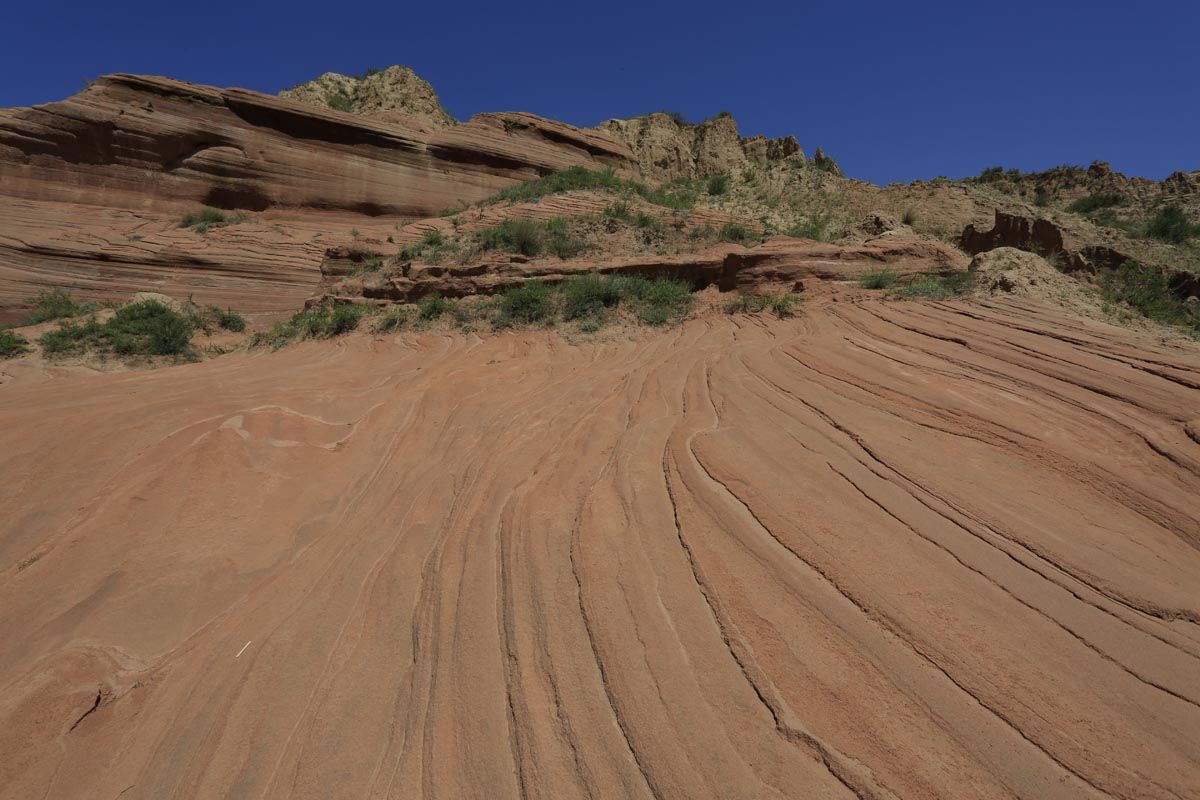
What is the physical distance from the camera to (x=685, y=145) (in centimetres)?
2736

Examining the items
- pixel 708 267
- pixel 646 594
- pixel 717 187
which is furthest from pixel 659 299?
pixel 717 187

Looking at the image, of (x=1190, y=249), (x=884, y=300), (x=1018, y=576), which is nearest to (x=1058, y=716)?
(x=1018, y=576)

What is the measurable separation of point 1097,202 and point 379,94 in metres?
33.7

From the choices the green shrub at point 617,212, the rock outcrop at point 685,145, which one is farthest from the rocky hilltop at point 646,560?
the rock outcrop at point 685,145

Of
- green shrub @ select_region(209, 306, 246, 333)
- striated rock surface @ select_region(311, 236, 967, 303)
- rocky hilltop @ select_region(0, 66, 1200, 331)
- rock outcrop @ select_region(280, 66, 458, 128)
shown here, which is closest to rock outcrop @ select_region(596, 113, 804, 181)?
rocky hilltop @ select_region(0, 66, 1200, 331)

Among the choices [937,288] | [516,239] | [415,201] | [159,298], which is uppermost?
[415,201]

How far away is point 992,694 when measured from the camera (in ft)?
5.28

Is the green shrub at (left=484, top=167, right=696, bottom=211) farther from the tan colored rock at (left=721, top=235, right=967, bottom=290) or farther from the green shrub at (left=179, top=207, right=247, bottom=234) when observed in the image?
the green shrub at (left=179, top=207, right=247, bottom=234)

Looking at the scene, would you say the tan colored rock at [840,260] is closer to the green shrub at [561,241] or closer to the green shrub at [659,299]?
the green shrub at [659,299]

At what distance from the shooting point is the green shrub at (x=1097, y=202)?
67.7 ft

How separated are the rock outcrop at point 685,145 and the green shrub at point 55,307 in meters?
23.2

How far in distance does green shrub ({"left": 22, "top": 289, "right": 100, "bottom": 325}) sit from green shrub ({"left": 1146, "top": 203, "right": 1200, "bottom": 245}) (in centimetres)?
3331

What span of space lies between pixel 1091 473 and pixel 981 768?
2.09 metres

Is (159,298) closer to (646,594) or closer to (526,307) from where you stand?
(526,307)
